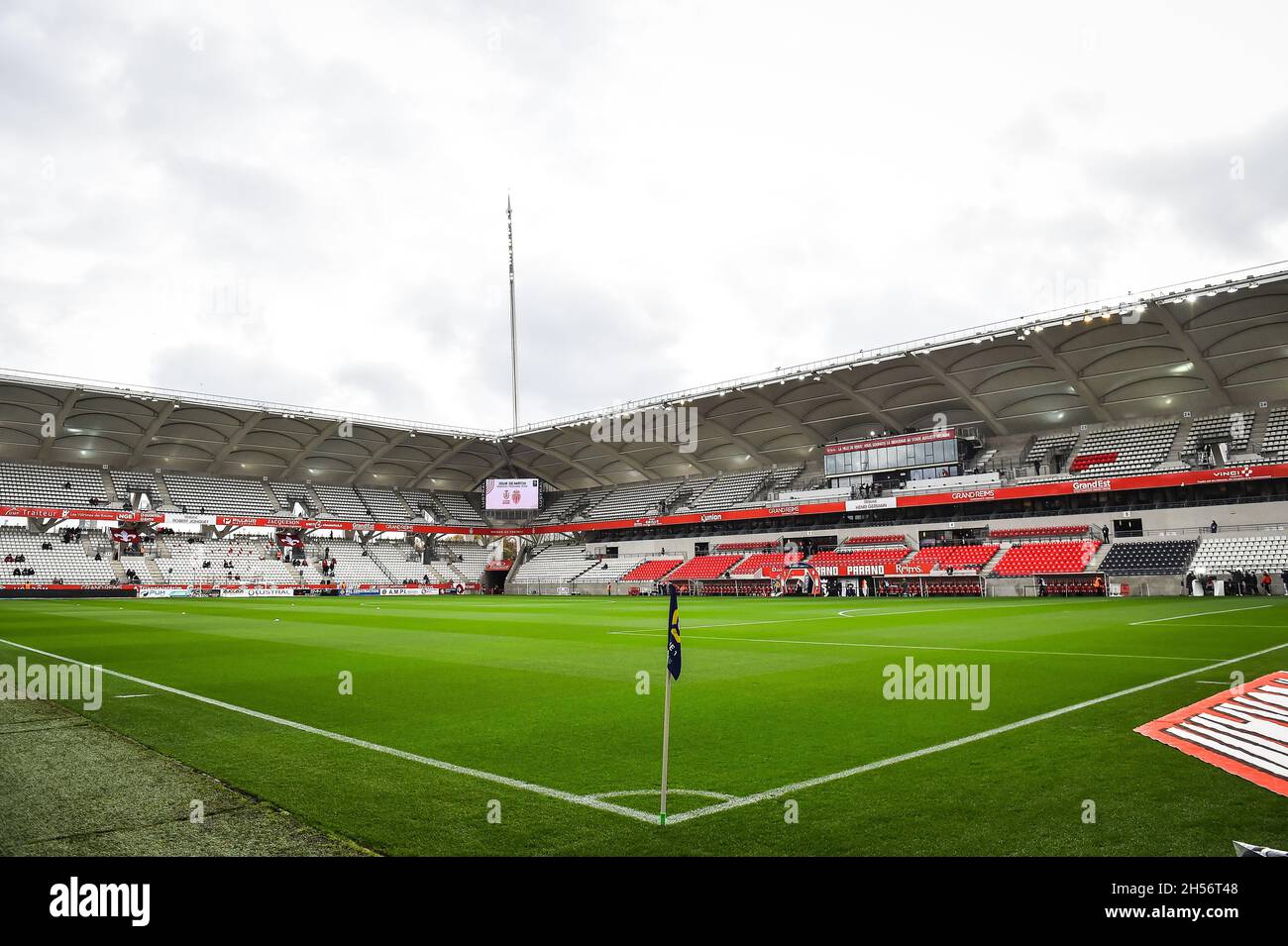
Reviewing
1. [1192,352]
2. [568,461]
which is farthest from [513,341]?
[1192,352]

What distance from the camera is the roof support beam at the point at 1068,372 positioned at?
45.0 meters

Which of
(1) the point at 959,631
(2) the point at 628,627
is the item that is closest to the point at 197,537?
(2) the point at 628,627

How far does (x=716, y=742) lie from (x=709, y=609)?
2645cm

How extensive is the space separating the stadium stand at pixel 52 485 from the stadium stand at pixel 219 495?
544 centimetres

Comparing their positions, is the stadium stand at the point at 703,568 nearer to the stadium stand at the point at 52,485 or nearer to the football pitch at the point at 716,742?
the football pitch at the point at 716,742

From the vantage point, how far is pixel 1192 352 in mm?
43000

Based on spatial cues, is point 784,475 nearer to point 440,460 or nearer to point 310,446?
point 440,460

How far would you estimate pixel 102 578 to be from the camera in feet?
184

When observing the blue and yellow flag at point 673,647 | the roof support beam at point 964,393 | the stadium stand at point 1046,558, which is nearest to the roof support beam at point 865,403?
the roof support beam at point 964,393

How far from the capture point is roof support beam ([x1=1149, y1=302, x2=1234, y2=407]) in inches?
1590

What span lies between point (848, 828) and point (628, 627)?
18299 mm

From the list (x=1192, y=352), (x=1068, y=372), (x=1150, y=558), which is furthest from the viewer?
(x=1068, y=372)

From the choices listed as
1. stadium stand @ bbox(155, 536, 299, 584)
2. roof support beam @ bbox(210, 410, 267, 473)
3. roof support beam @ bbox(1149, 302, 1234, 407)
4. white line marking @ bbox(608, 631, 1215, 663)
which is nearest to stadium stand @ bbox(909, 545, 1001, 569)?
roof support beam @ bbox(1149, 302, 1234, 407)
